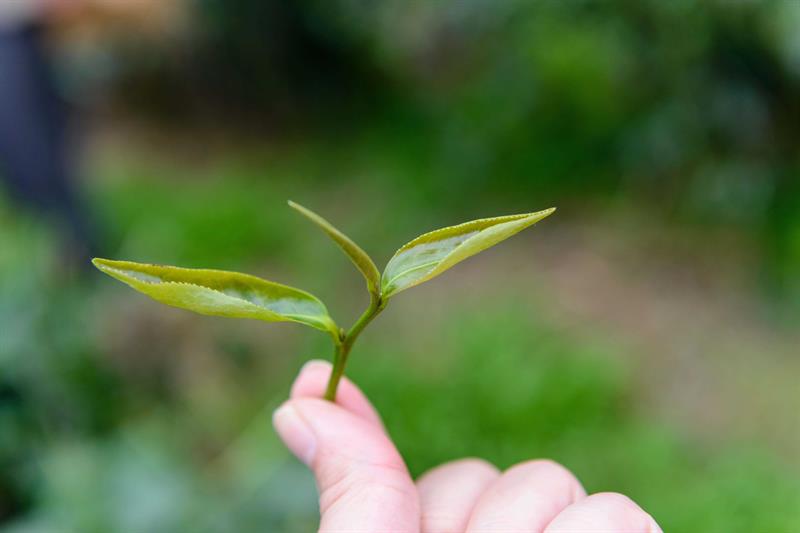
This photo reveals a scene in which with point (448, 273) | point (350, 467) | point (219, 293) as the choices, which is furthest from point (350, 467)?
point (448, 273)

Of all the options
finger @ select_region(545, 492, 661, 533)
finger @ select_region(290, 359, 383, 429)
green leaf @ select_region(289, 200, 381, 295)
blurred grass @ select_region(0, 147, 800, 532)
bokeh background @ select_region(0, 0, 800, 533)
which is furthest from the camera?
bokeh background @ select_region(0, 0, 800, 533)

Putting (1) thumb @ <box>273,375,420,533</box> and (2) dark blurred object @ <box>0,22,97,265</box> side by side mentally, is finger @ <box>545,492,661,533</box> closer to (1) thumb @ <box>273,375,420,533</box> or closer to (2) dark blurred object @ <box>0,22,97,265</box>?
(1) thumb @ <box>273,375,420,533</box>

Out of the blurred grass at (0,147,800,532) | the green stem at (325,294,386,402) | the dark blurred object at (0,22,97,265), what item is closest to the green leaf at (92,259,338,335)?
the green stem at (325,294,386,402)

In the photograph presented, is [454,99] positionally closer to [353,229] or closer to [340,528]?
[353,229]

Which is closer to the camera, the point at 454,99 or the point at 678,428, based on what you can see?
the point at 678,428

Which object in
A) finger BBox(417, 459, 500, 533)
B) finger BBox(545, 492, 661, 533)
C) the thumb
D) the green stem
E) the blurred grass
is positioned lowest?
the blurred grass

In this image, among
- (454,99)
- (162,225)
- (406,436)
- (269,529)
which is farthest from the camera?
(454,99)

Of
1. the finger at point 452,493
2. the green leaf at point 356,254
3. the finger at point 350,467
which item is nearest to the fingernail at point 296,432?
the finger at point 350,467

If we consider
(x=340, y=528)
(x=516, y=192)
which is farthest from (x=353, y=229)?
(x=340, y=528)
